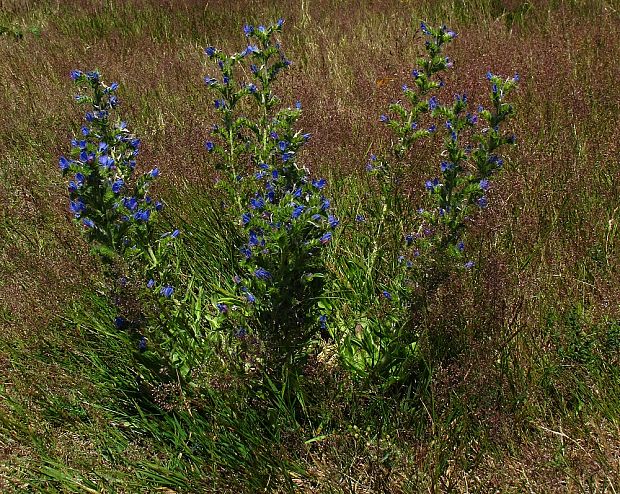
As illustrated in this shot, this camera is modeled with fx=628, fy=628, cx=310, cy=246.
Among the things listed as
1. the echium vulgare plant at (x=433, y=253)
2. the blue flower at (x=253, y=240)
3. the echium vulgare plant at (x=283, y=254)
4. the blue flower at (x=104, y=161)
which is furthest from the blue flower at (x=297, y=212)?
the blue flower at (x=104, y=161)

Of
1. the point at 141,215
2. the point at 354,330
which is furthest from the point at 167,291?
the point at 354,330

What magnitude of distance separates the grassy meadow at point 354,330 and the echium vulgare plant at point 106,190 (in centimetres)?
24

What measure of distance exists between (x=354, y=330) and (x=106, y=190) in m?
0.98

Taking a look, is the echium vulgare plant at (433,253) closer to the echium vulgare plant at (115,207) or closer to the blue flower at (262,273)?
the blue flower at (262,273)

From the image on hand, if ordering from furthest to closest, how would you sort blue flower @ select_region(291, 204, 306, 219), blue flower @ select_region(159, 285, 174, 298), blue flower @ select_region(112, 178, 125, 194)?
blue flower @ select_region(159, 285, 174, 298) < blue flower @ select_region(112, 178, 125, 194) < blue flower @ select_region(291, 204, 306, 219)

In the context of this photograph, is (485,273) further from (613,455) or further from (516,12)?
(516,12)

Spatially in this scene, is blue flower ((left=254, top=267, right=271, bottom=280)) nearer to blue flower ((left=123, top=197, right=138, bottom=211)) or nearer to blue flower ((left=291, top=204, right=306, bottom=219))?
blue flower ((left=291, top=204, right=306, bottom=219))

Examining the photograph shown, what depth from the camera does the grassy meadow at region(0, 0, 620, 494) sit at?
1836 millimetres

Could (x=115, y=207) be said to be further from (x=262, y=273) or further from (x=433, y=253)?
(x=433, y=253)

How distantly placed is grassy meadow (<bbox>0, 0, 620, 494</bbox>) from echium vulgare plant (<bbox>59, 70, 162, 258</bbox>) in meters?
0.24

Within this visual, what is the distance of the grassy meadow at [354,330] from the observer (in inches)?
72.3

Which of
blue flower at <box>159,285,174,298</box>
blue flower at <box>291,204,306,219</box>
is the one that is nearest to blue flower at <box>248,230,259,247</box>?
blue flower at <box>291,204,306,219</box>

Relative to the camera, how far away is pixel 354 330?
228cm

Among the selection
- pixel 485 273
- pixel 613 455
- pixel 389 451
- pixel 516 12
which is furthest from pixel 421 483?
pixel 516 12
